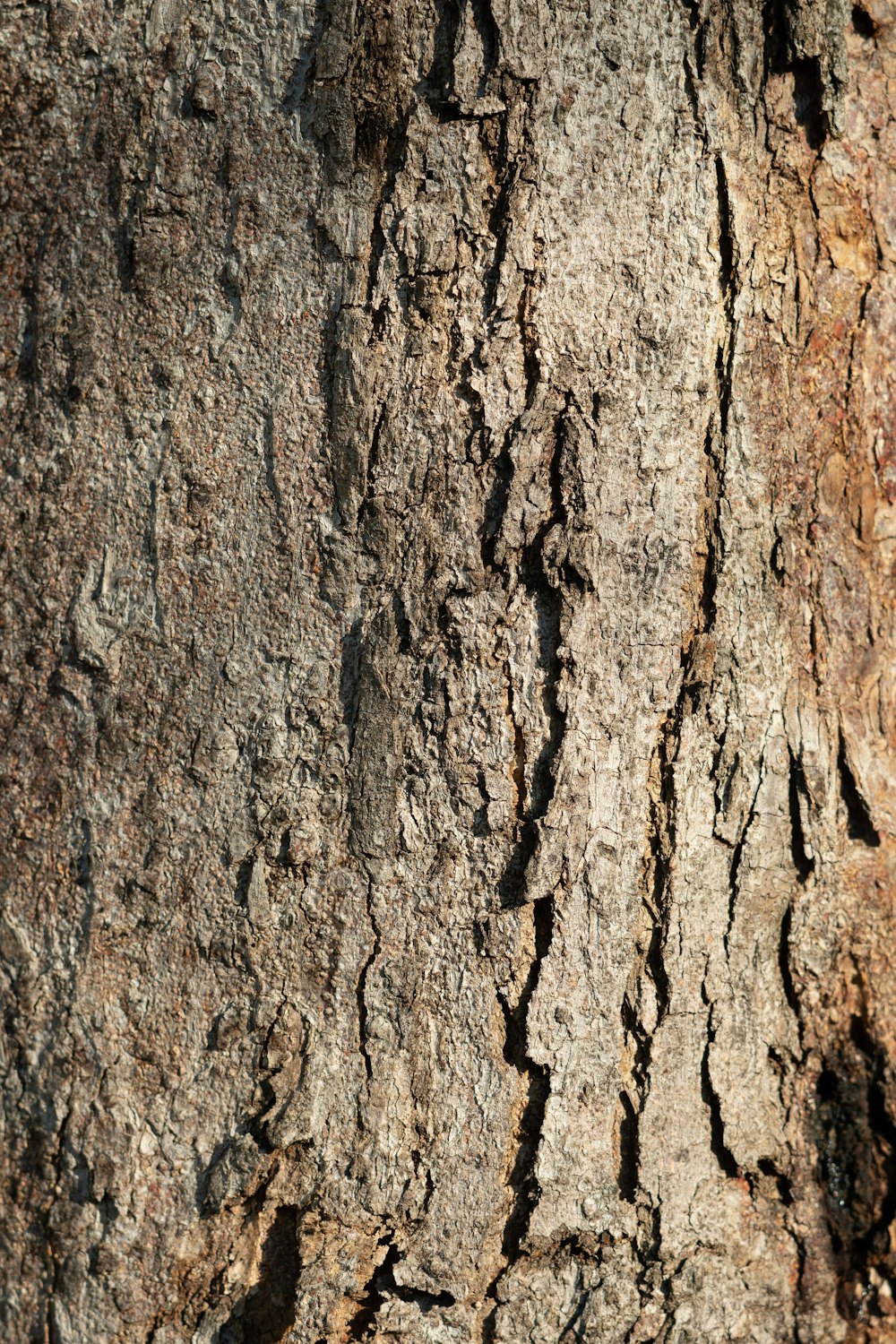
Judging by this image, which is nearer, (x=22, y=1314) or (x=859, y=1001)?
(x=22, y=1314)

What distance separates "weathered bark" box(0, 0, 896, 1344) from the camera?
1099 millimetres

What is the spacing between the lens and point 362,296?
1099 mm

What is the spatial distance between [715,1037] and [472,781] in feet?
1.35

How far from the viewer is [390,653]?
1110 millimetres

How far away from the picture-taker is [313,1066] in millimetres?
1115

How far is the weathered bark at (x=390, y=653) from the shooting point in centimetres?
110

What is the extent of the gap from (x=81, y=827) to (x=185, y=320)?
0.57 metres

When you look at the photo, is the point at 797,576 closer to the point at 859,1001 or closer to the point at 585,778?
the point at 585,778

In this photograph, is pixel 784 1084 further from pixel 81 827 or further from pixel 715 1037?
pixel 81 827

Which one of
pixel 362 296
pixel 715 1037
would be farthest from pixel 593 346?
pixel 715 1037

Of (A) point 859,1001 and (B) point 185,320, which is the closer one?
(B) point 185,320

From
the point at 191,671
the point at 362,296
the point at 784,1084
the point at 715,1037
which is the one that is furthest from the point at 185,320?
the point at 784,1084

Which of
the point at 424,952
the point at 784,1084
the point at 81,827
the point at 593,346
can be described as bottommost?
the point at 784,1084

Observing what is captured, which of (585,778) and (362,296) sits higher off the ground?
(362,296)
